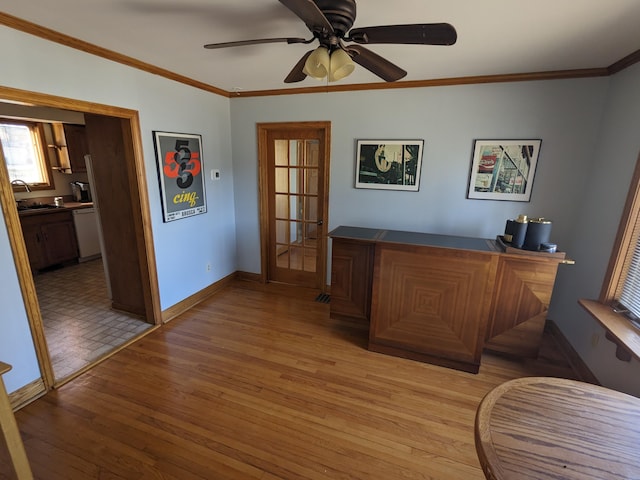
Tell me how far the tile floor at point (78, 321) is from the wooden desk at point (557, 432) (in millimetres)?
2889

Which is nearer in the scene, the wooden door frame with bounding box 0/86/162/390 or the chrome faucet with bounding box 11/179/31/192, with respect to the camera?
the wooden door frame with bounding box 0/86/162/390

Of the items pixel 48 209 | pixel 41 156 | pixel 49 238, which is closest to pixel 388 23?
pixel 48 209

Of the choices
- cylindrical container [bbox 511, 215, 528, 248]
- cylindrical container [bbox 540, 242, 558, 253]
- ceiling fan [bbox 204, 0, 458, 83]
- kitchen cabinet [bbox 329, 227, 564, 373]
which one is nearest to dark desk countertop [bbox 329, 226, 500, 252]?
kitchen cabinet [bbox 329, 227, 564, 373]

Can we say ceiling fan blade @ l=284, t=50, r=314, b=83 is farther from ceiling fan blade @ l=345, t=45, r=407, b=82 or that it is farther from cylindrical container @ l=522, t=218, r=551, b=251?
cylindrical container @ l=522, t=218, r=551, b=251

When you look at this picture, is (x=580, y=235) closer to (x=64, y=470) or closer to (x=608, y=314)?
(x=608, y=314)

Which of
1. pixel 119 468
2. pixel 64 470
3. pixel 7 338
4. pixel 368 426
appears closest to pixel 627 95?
pixel 368 426

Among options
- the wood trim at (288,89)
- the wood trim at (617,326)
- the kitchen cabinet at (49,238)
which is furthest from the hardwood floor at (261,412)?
the kitchen cabinet at (49,238)

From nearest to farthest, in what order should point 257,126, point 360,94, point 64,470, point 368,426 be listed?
point 64,470 → point 368,426 → point 360,94 → point 257,126

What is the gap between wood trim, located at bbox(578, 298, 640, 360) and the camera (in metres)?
1.71

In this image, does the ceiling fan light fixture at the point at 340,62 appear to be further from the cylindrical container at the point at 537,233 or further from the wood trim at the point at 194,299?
the wood trim at the point at 194,299

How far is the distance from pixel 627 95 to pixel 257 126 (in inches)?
135

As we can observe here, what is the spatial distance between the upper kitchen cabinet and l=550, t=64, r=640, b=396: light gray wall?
666 centimetres

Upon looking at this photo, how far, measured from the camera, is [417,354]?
8.44 feet

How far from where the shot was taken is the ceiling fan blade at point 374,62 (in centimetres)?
160
